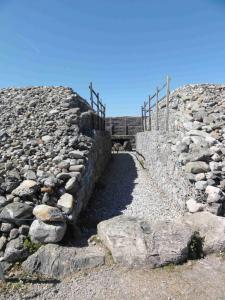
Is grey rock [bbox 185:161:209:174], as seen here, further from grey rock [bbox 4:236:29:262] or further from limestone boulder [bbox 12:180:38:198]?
grey rock [bbox 4:236:29:262]

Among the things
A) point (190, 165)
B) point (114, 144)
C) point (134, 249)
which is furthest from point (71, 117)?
point (114, 144)

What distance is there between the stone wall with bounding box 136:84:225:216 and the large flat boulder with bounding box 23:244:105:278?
2517 millimetres

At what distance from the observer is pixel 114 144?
21.0m

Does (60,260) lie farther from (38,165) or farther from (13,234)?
(38,165)

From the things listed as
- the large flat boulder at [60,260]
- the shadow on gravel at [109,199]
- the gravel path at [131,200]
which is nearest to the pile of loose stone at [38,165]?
the large flat boulder at [60,260]

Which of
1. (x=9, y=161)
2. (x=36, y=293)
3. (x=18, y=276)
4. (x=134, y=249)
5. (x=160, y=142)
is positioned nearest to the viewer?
(x=36, y=293)

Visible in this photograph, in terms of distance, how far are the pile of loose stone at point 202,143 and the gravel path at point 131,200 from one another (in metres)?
1.02

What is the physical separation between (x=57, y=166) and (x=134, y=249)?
299 cm

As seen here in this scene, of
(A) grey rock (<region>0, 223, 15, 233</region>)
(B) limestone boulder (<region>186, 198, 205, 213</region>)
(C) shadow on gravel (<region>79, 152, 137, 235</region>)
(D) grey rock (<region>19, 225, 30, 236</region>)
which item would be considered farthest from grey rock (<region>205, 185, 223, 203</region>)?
(A) grey rock (<region>0, 223, 15, 233</region>)

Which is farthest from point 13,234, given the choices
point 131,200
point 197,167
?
point 197,167

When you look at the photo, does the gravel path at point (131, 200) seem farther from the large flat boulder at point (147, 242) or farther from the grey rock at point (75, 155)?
the grey rock at point (75, 155)

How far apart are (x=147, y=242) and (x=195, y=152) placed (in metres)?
3.09

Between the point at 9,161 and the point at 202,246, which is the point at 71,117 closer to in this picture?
the point at 9,161

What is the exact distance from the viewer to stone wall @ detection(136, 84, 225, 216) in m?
5.31
